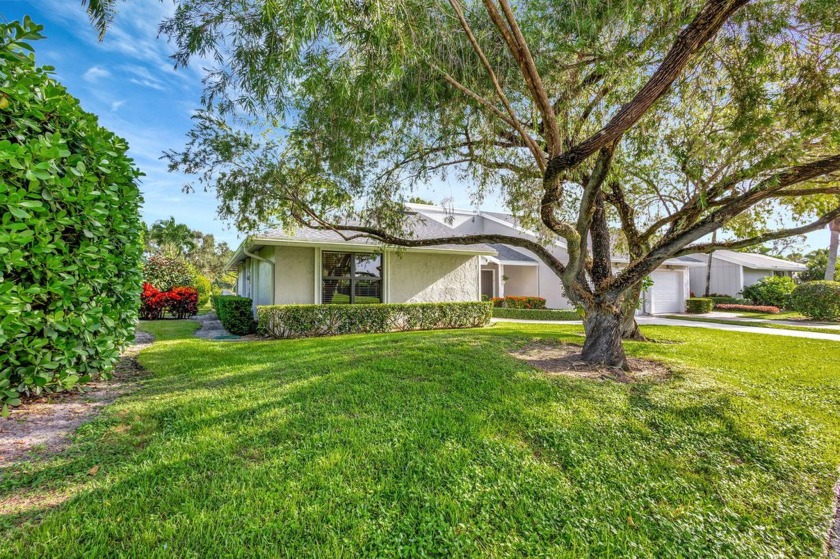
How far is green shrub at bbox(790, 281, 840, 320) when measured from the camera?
1589 cm

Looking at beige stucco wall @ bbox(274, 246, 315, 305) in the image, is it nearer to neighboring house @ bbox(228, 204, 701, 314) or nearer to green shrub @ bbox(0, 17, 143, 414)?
neighboring house @ bbox(228, 204, 701, 314)

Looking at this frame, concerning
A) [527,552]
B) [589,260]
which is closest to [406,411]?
[527,552]

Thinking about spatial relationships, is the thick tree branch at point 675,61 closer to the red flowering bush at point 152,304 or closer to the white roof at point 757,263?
the red flowering bush at point 152,304

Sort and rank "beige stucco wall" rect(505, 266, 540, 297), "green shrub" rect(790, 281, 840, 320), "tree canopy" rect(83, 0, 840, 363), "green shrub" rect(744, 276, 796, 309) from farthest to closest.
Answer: "beige stucco wall" rect(505, 266, 540, 297)
"green shrub" rect(744, 276, 796, 309)
"green shrub" rect(790, 281, 840, 320)
"tree canopy" rect(83, 0, 840, 363)

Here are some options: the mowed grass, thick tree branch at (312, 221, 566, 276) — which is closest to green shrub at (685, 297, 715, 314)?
the mowed grass

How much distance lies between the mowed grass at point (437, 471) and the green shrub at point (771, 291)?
21773 mm

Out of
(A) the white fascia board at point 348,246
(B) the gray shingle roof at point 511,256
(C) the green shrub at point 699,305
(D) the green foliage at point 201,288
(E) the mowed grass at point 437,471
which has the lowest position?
(E) the mowed grass at point 437,471

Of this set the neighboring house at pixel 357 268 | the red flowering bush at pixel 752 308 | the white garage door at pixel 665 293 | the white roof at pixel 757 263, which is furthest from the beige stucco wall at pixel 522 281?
the white roof at pixel 757 263

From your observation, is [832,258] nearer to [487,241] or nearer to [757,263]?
[757,263]

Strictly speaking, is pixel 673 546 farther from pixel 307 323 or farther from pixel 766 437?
pixel 307 323

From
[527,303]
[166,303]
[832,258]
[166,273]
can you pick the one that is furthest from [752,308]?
[166,273]

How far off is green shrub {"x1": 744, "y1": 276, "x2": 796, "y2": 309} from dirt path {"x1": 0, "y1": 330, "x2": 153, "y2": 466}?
29.0m

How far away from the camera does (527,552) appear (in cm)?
232

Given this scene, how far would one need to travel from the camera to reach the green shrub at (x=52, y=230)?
10.5 ft
